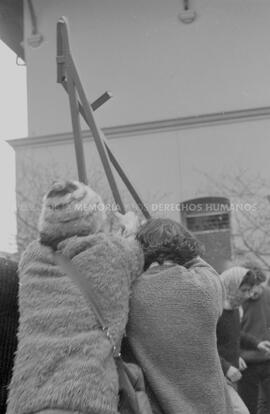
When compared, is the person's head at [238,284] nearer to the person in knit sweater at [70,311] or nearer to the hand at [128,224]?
the hand at [128,224]

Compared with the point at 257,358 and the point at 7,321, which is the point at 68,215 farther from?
the point at 257,358

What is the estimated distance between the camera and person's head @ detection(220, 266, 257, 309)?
423 cm

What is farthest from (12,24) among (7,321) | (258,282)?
(7,321)

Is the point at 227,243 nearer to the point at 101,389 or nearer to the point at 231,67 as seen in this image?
the point at 231,67

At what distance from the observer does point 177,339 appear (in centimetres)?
205

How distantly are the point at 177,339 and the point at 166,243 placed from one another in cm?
31

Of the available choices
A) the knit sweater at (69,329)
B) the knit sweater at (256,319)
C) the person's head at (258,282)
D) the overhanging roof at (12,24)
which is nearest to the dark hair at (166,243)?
the knit sweater at (69,329)

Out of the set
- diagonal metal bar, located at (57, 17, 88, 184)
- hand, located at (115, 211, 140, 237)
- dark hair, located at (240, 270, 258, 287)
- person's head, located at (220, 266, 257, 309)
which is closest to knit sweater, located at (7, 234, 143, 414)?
hand, located at (115, 211, 140, 237)

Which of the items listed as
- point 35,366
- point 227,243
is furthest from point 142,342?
point 227,243

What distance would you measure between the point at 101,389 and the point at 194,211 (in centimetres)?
1005

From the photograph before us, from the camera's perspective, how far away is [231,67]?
475 inches

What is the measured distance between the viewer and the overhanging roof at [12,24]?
45.4 feet

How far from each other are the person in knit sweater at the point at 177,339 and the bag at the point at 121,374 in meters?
0.13

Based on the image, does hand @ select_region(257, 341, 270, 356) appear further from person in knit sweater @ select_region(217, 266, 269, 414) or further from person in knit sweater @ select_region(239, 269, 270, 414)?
person in knit sweater @ select_region(217, 266, 269, 414)
